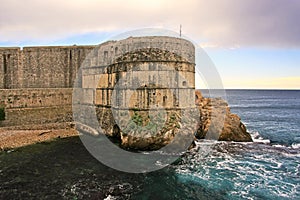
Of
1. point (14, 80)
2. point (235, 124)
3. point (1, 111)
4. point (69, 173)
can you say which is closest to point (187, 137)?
point (235, 124)

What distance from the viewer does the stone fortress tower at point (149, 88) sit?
17.3m

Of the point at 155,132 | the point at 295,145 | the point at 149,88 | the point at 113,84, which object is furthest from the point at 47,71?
the point at 295,145

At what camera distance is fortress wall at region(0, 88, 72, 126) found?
20.2 m

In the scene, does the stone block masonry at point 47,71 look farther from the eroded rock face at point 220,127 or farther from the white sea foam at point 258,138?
the white sea foam at point 258,138

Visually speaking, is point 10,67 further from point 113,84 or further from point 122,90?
point 122,90

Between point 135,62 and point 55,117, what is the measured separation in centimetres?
925

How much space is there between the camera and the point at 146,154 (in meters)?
16.0

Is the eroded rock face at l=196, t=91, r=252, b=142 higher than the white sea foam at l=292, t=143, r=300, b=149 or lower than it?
higher

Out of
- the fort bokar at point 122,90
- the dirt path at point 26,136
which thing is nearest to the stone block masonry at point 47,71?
the fort bokar at point 122,90

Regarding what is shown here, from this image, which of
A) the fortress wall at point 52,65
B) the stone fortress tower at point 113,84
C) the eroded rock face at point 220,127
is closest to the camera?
the stone fortress tower at point 113,84

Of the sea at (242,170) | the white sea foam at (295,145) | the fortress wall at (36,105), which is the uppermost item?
the fortress wall at (36,105)

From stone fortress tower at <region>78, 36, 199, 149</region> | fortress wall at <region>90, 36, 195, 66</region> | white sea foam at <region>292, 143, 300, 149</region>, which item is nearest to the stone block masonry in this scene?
fortress wall at <region>90, 36, 195, 66</region>

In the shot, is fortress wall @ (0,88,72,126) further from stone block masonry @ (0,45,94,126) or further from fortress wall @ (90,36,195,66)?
fortress wall @ (90,36,195,66)

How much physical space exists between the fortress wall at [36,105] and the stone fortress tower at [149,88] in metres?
5.37
